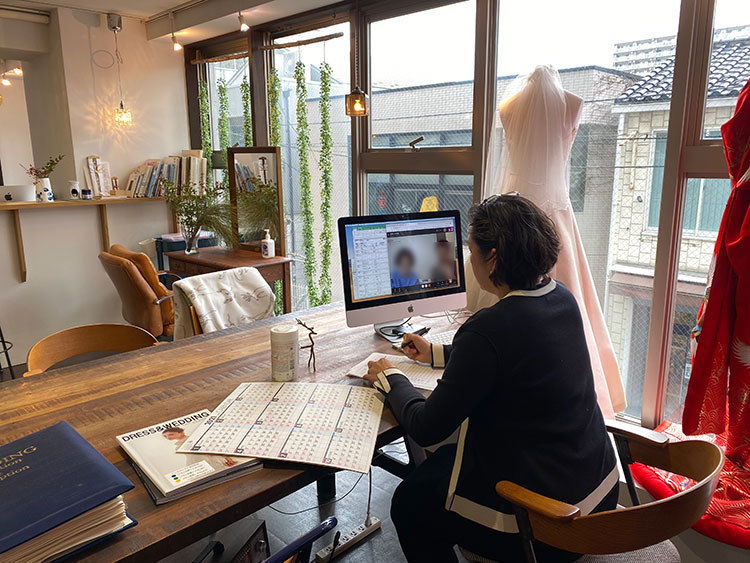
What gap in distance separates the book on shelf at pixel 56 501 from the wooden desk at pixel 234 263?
2.55 m

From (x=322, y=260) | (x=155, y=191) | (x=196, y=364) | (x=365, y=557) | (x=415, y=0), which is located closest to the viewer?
(x=196, y=364)

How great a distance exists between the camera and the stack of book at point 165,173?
181 inches

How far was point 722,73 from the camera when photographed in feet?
6.87

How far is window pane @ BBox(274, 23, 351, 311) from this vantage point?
3.72m

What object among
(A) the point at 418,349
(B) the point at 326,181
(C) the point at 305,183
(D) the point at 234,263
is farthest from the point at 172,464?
(C) the point at 305,183

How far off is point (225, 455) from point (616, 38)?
7.72ft

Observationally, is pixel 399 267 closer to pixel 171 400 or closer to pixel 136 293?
pixel 171 400

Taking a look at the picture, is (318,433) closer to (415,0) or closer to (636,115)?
(636,115)

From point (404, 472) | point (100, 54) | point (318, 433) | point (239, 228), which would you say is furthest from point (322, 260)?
point (318, 433)

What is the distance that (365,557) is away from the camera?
2023 millimetres

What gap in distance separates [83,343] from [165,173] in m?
2.99

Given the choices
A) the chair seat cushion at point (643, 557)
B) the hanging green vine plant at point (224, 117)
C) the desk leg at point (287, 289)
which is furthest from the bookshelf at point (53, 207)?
the chair seat cushion at point (643, 557)

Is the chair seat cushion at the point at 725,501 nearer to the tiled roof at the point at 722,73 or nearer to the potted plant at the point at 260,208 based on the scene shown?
the tiled roof at the point at 722,73

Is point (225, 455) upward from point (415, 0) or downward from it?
downward
